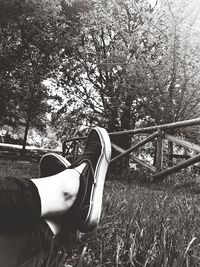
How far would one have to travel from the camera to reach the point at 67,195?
4.29 feet

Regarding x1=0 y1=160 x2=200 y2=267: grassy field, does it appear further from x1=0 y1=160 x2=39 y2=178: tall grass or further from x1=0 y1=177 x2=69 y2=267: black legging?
x1=0 y1=160 x2=39 y2=178: tall grass

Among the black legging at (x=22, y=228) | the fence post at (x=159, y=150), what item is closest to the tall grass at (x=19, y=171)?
the fence post at (x=159, y=150)

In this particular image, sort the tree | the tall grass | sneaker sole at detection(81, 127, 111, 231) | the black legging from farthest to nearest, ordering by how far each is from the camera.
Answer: the tree
the tall grass
sneaker sole at detection(81, 127, 111, 231)
the black legging

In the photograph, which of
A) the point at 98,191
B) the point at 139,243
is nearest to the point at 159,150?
the point at 98,191

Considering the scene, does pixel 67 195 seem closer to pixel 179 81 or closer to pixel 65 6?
pixel 179 81

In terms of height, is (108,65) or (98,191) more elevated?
(108,65)

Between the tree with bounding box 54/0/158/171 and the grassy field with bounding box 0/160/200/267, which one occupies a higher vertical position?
the tree with bounding box 54/0/158/171

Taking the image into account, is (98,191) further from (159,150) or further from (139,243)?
(159,150)

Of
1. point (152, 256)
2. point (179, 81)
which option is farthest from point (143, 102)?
point (152, 256)

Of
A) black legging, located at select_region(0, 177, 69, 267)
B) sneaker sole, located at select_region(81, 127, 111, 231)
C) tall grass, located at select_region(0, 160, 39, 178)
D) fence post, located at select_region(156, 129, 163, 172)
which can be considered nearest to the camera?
black legging, located at select_region(0, 177, 69, 267)

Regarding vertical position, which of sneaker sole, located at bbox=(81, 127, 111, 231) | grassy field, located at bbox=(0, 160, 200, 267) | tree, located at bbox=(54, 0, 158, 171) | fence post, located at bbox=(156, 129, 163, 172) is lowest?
grassy field, located at bbox=(0, 160, 200, 267)

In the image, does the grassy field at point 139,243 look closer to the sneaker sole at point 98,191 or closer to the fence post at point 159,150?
the sneaker sole at point 98,191

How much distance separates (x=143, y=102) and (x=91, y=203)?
21.6 feet

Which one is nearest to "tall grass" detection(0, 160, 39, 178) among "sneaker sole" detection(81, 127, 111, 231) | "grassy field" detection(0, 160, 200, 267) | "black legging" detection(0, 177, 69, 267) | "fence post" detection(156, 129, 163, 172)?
"fence post" detection(156, 129, 163, 172)
